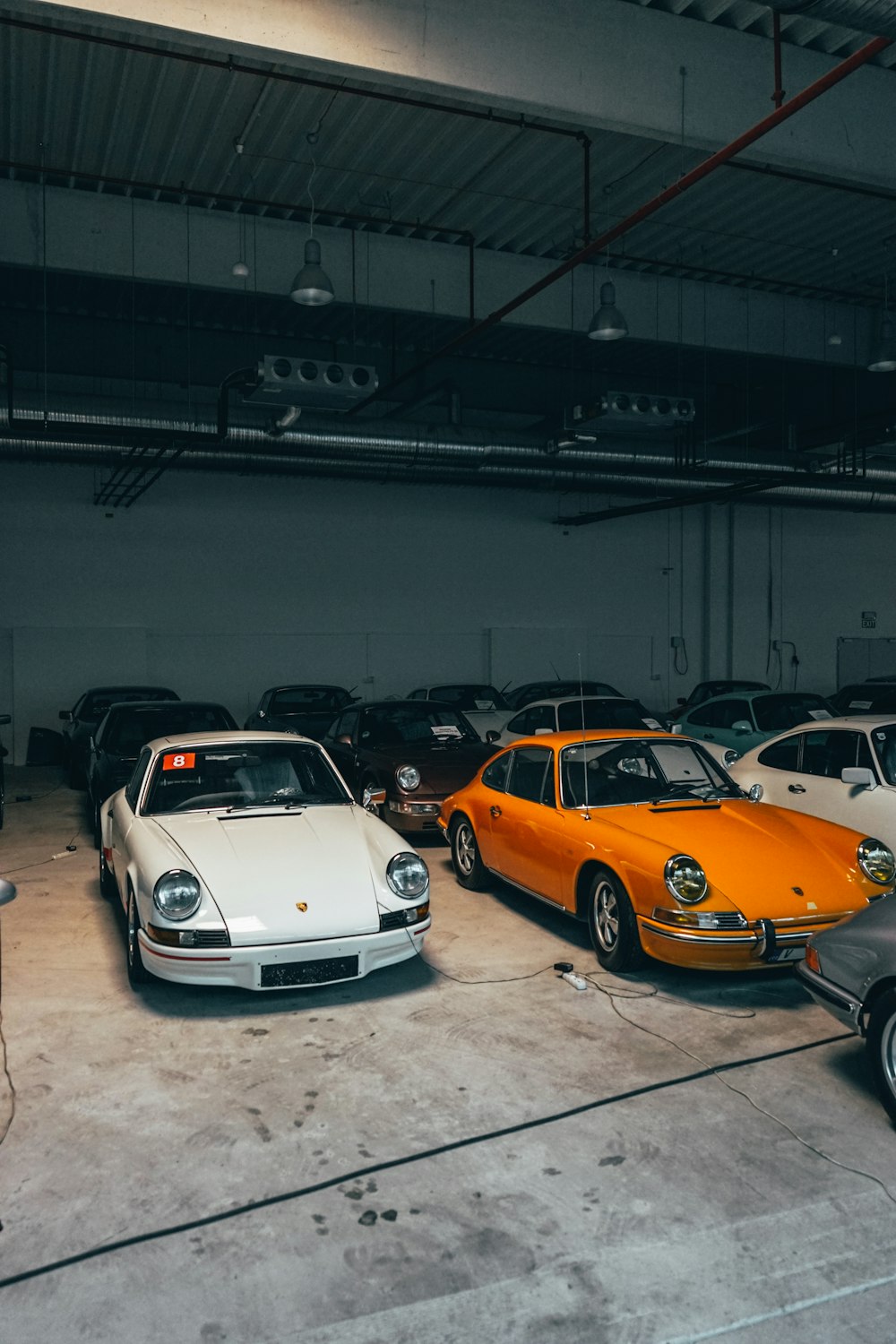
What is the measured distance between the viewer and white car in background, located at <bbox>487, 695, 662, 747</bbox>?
30.3 feet

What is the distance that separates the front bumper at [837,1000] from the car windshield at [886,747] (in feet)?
9.64

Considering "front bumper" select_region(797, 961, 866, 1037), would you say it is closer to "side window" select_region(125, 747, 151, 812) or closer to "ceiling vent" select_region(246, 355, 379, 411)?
"side window" select_region(125, 747, 151, 812)

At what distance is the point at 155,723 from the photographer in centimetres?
923

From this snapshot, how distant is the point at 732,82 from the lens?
705 cm

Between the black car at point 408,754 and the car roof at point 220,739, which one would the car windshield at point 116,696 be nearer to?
the black car at point 408,754

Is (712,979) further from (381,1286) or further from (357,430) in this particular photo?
(357,430)

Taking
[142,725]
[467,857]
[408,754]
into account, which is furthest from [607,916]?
[142,725]

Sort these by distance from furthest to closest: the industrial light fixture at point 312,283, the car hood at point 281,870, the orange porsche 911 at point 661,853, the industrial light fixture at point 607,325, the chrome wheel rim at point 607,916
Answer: the industrial light fixture at point 607,325 → the industrial light fixture at point 312,283 → the chrome wheel rim at point 607,916 → the orange porsche 911 at point 661,853 → the car hood at point 281,870

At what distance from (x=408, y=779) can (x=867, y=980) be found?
5.13 m

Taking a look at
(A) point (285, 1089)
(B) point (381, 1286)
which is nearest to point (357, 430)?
(A) point (285, 1089)

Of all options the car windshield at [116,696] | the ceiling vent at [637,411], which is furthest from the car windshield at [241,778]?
the ceiling vent at [637,411]

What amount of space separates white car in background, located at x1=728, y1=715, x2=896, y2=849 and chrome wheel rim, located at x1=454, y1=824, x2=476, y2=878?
224 cm

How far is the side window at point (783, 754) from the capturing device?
746cm

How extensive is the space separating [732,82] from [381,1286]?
24.9 ft
